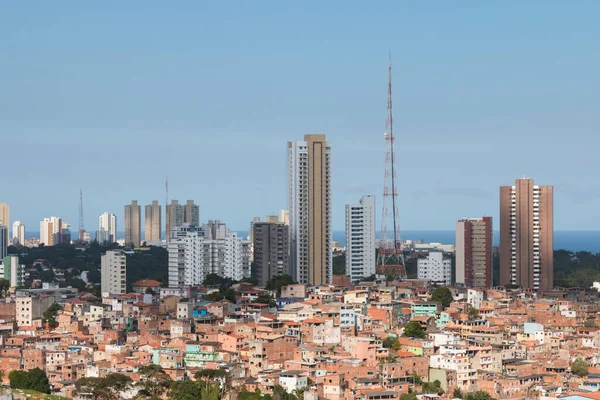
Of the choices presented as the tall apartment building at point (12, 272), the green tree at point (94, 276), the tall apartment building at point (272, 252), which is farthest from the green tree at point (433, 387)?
the green tree at point (94, 276)

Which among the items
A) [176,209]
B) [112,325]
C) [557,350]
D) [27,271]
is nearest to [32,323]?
[112,325]

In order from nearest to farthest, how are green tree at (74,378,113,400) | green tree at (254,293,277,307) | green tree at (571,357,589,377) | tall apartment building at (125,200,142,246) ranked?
green tree at (74,378,113,400), green tree at (571,357,589,377), green tree at (254,293,277,307), tall apartment building at (125,200,142,246)

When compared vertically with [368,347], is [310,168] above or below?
above

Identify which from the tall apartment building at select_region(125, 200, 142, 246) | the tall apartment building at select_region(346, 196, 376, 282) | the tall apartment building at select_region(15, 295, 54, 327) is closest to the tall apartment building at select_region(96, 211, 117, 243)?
the tall apartment building at select_region(125, 200, 142, 246)

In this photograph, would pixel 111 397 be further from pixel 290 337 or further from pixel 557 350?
pixel 557 350

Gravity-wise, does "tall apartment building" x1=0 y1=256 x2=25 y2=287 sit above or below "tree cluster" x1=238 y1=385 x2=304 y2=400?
above

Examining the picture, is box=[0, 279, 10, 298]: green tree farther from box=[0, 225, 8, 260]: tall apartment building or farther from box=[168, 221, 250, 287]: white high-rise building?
box=[0, 225, 8, 260]: tall apartment building
